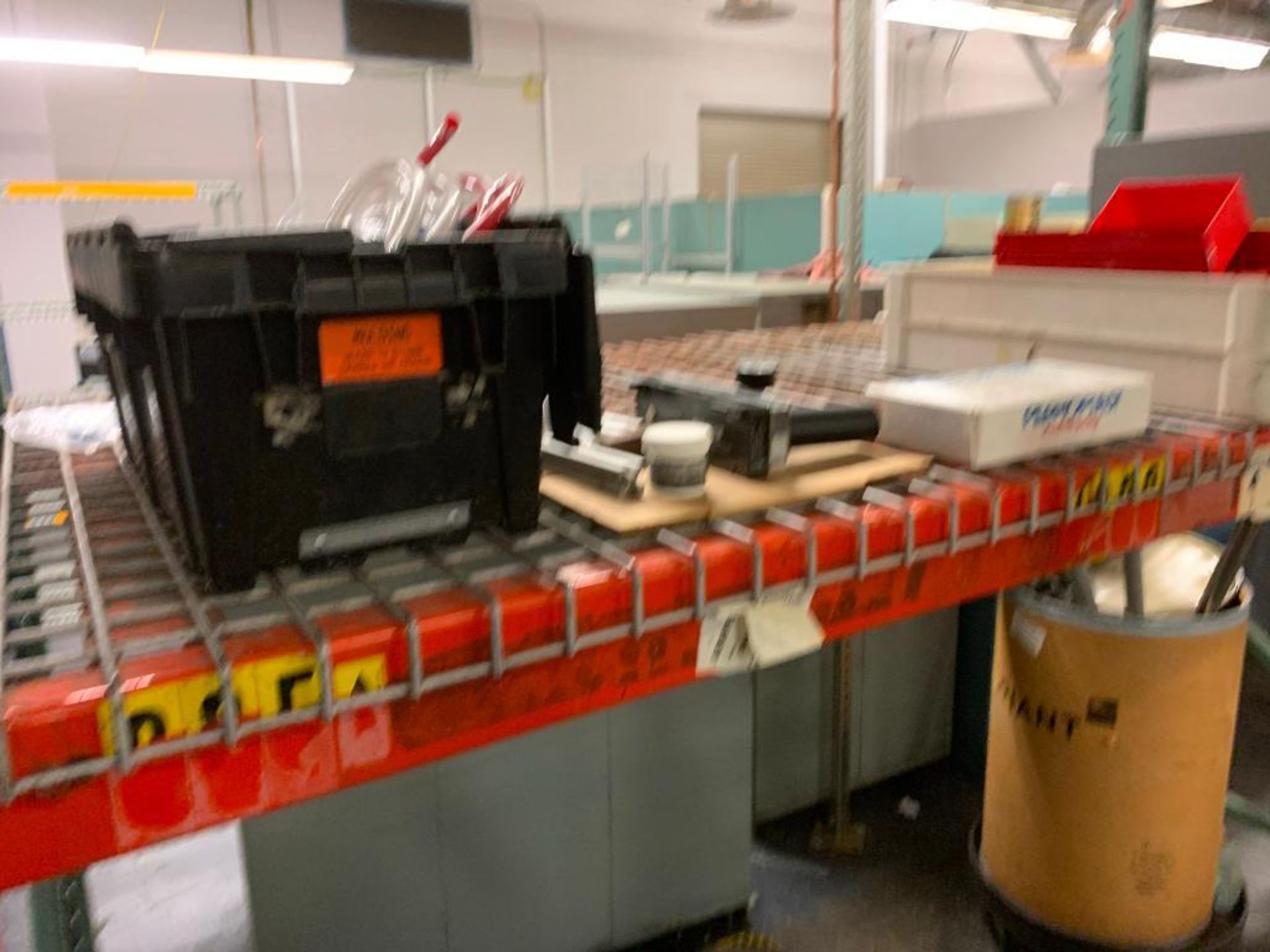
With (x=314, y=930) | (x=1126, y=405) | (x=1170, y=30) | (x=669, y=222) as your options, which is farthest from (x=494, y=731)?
(x=1170, y=30)

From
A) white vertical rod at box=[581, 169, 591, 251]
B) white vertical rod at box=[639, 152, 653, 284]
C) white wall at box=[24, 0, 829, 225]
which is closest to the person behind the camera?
white vertical rod at box=[639, 152, 653, 284]

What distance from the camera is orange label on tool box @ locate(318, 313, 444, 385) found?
0.68m

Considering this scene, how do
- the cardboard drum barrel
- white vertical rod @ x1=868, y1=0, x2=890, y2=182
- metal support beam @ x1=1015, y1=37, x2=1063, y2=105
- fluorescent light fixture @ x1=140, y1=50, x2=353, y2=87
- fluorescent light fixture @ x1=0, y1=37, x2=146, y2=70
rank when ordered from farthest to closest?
metal support beam @ x1=1015, y1=37, x2=1063, y2=105 < white vertical rod @ x1=868, y1=0, x2=890, y2=182 < fluorescent light fixture @ x1=140, y1=50, x2=353, y2=87 < fluorescent light fixture @ x1=0, y1=37, x2=146, y2=70 < the cardboard drum barrel

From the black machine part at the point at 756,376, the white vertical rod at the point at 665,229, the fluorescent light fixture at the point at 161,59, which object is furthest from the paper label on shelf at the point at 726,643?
the white vertical rod at the point at 665,229

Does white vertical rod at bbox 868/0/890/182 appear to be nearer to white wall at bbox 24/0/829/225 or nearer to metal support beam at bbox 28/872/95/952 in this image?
white wall at bbox 24/0/829/225

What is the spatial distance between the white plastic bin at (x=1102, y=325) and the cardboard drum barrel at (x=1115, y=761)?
0.34m

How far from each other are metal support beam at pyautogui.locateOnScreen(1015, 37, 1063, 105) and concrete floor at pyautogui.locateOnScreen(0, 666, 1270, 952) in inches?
276

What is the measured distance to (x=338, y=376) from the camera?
2.23ft

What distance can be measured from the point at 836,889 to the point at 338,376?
1.57 meters

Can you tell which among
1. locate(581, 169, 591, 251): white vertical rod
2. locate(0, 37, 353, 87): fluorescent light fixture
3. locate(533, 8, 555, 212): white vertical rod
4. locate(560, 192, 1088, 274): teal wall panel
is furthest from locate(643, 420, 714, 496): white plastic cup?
locate(533, 8, 555, 212): white vertical rod

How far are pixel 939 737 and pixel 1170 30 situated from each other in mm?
5142

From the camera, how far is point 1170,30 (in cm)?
554

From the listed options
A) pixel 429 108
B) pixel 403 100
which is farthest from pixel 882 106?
pixel 403 100

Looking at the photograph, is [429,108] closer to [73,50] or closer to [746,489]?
[73,50]
